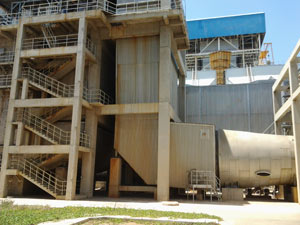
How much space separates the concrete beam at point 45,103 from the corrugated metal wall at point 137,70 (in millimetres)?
4134

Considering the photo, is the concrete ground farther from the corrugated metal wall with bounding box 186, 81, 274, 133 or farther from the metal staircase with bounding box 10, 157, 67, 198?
the corrugated metal wall with bounding box 186, 81, 274, 133

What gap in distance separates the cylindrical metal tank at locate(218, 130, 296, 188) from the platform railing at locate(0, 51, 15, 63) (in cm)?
1787

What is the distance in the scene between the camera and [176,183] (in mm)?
21766

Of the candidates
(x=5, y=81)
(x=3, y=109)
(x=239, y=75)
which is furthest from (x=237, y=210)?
(x=239, y=75)

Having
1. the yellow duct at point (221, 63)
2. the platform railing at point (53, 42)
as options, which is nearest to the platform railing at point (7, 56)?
the platform railing at point (53, 42)

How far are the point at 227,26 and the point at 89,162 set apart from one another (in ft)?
126

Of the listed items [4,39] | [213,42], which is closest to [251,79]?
[213,42]

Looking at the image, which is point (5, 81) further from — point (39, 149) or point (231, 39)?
point (231, 39)

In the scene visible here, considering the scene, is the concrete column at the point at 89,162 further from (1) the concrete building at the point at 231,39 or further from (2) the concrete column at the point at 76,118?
(1) the concrete building at the point at 231,39

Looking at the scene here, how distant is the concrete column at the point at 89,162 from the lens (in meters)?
21.6

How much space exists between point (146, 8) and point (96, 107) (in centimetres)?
836

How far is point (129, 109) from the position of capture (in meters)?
22.1

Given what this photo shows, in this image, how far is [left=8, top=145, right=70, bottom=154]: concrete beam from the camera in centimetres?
1989

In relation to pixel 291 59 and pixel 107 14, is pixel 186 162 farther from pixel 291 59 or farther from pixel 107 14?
pixel 107 14
